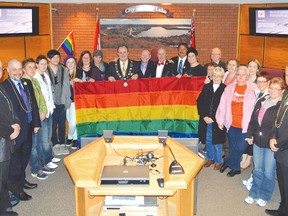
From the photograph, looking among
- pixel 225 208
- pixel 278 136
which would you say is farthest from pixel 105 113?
pixel 278 136

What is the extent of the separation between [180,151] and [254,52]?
6.02 m

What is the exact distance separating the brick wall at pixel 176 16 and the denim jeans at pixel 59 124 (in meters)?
3.85

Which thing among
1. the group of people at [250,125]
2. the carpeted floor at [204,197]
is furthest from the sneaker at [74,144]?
the group of people at [250,125]

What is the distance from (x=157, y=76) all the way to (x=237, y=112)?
198cm

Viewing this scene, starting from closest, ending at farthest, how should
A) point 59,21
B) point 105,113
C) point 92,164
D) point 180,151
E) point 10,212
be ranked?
point 92,164, point 180,151, point 10,212, point 105,113, point 59,21

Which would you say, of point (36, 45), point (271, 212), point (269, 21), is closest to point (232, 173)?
point (271, 212)

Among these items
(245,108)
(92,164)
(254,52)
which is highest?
(254,52)

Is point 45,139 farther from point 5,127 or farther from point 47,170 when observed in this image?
point 5,127

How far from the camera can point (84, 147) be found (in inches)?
157

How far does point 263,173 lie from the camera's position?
4637 millimetres

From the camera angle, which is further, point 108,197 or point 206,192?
point 206,192

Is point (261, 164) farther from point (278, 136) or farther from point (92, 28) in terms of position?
point (92, 28)

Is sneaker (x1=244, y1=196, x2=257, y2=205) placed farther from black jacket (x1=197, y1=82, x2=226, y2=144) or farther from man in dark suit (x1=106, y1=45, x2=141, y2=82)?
man in dark suit (x1=106, y1=45, x2=141, y2=82)

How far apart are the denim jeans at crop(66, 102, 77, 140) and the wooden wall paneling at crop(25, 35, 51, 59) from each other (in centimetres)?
244
